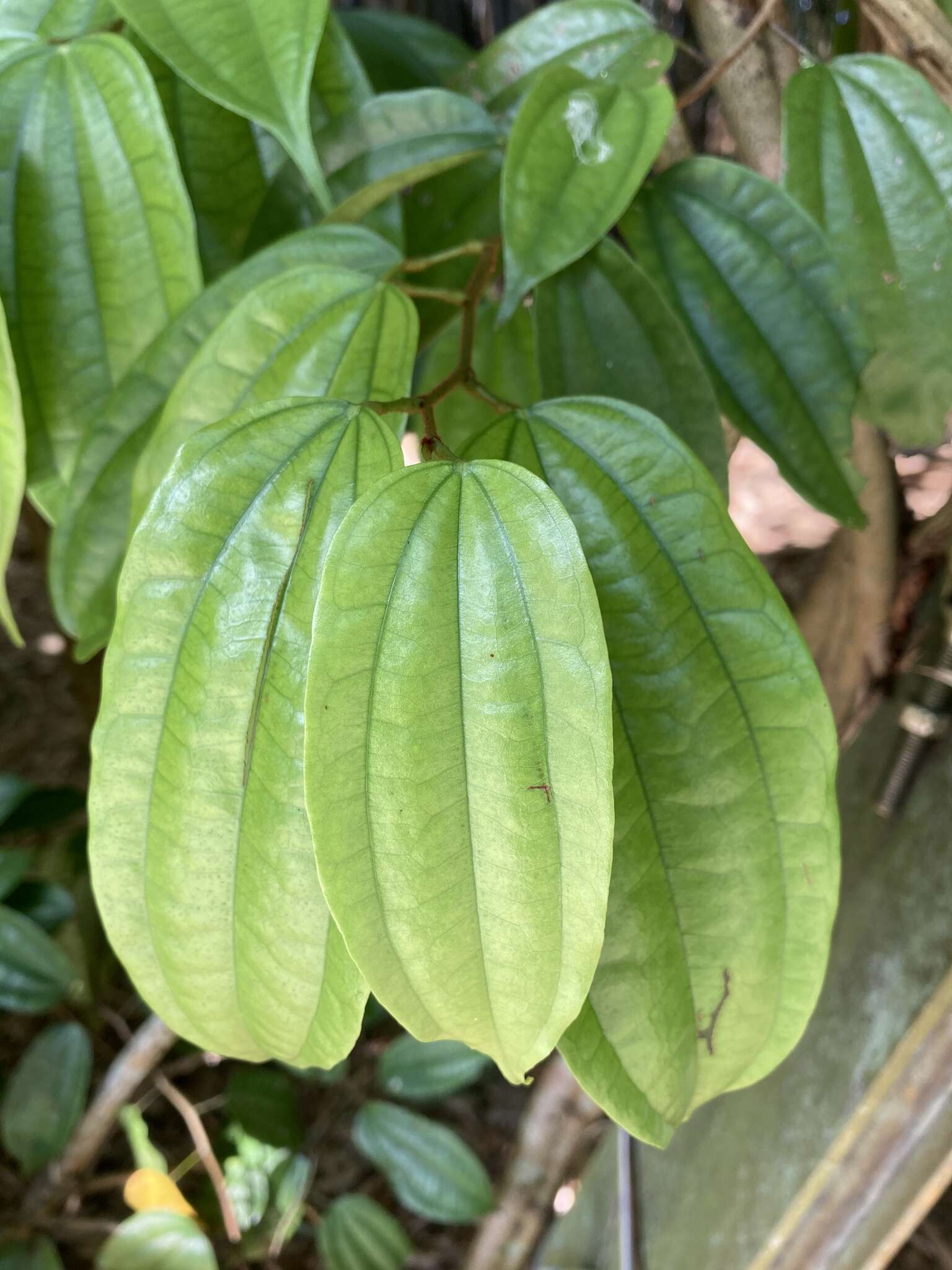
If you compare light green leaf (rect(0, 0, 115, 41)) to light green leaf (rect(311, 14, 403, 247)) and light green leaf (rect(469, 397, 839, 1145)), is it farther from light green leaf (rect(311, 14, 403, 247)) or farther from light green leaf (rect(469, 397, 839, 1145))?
light green leaf (rect(469, 397, 839, 1145))

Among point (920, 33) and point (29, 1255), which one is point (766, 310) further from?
point (29, 1255)

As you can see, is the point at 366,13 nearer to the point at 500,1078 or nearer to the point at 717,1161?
the point at 717,1161

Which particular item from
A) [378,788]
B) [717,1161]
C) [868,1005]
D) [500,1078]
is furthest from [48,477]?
[500,1078]

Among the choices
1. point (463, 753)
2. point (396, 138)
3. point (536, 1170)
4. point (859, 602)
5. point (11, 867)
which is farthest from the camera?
point (536, 1170)

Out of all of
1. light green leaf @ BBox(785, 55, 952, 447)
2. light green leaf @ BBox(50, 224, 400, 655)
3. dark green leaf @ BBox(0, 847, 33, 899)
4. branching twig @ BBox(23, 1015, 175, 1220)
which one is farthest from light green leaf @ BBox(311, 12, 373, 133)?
branching twig @ BBox(23, 1015, 175, 1220)

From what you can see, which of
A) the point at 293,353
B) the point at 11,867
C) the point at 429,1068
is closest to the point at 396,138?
the point at 293,353

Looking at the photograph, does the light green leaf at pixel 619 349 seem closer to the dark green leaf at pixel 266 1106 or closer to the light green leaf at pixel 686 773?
the light green leaf at pixel 686 773

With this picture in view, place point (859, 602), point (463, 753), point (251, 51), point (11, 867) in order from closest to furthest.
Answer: point (463, 753) → point (251, 51) → point (859, 602) → point (11, 867)
